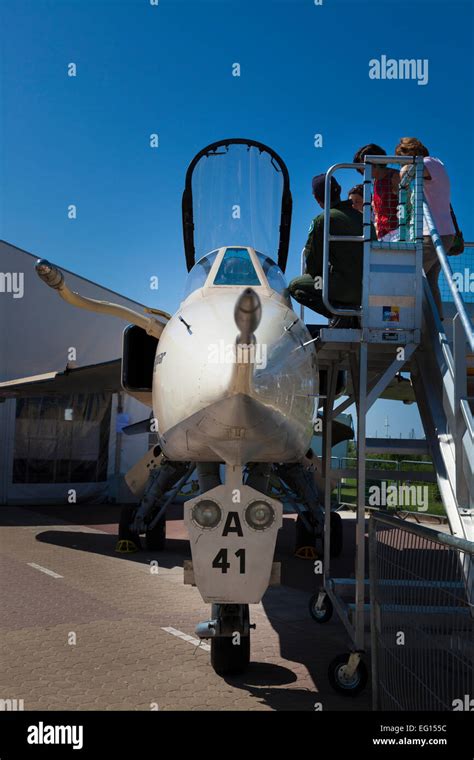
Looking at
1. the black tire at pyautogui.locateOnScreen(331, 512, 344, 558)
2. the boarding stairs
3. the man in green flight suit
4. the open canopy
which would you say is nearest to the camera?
the boarding stairs

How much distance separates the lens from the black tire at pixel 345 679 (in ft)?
15.2

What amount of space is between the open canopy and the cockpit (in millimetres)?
675

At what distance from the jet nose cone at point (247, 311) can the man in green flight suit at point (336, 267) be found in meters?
2.75

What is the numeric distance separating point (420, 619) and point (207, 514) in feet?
4.52

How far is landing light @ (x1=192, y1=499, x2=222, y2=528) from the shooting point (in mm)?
4055

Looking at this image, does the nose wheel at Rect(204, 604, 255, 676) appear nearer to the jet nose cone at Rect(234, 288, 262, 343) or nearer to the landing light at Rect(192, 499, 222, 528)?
the landing light at Rect(192, 499, 222, 528)

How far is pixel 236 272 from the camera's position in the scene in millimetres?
5062

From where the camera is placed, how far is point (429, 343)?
17.1 ft

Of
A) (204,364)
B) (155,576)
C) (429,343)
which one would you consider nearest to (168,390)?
(204,364)

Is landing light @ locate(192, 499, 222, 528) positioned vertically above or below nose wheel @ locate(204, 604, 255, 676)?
above

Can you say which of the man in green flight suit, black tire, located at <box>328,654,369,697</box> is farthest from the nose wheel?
the man in green flight suit

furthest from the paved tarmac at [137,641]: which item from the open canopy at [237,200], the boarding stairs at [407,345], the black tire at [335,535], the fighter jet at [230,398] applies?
the open canopy at [237,200]

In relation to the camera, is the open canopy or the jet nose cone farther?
the open canopy

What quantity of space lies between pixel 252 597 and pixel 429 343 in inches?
97.9
